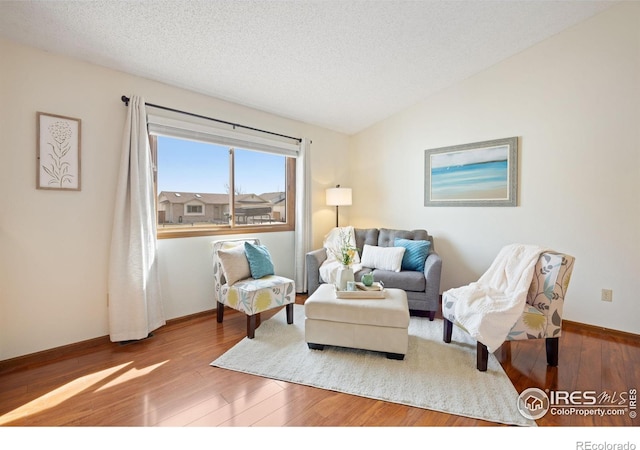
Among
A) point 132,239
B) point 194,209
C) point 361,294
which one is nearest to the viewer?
point 361,294

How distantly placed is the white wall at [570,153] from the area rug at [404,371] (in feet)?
4.63

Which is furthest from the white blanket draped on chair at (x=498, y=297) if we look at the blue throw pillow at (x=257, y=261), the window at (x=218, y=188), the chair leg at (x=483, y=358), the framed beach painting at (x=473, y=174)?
the window at (x=218, y=188)

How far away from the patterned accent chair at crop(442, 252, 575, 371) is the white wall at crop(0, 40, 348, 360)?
120 inches

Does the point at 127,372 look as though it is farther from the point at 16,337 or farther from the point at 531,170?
the point at 531,170

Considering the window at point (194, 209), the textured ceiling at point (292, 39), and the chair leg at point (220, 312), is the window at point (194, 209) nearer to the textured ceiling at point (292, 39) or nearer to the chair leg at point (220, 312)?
the chair leg at point (220, 312)

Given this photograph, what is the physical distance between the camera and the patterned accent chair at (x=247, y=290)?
2.68 m

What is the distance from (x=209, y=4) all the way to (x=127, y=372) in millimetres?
2602

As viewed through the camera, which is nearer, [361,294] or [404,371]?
[404,371]

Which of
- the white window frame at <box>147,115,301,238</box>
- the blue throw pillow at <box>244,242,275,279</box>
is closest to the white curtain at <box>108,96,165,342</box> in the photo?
the white window frame at <box>147,115,301,238</box>

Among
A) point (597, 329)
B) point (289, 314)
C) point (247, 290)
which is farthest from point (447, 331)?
point (247, 290)

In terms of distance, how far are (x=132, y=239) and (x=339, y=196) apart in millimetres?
2536

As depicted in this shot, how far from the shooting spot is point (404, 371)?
2.13m

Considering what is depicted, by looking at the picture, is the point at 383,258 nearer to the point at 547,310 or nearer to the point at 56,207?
the point at 547,310
